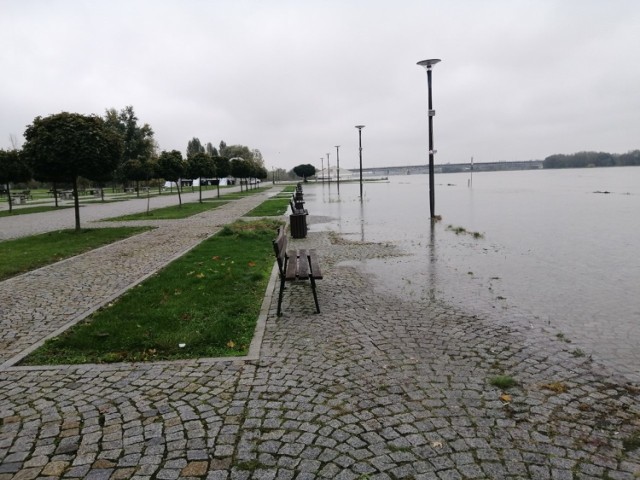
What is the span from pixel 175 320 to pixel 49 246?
8911 mm

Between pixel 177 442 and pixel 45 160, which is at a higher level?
pixel 45 160

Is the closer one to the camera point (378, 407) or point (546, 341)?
point (378, 407)

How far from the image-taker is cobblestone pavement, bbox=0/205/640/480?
285cm

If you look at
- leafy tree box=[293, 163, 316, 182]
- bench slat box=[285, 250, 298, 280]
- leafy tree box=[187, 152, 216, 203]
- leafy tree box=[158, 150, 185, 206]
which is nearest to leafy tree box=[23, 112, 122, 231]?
bench slat box=[285, 250, 298, 280]

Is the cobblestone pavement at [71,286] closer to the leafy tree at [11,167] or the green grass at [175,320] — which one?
the green grass at [175,320]

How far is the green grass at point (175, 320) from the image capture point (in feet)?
15.8

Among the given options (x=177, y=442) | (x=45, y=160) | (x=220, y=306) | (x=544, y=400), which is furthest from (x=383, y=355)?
(x=45, y=160)

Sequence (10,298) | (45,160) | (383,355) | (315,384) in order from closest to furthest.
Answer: (315,384) → (383,355) → (10,298) → (45,160)

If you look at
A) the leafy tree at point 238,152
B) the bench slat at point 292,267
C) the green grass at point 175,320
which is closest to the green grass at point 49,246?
the green grass at point 175,320

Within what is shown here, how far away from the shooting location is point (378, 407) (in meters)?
3.51

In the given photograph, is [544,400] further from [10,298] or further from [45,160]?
[45,160]

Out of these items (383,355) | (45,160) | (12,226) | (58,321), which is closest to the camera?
(383,355)

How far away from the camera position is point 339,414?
3.43m

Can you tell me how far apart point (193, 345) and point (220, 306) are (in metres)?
1.41
